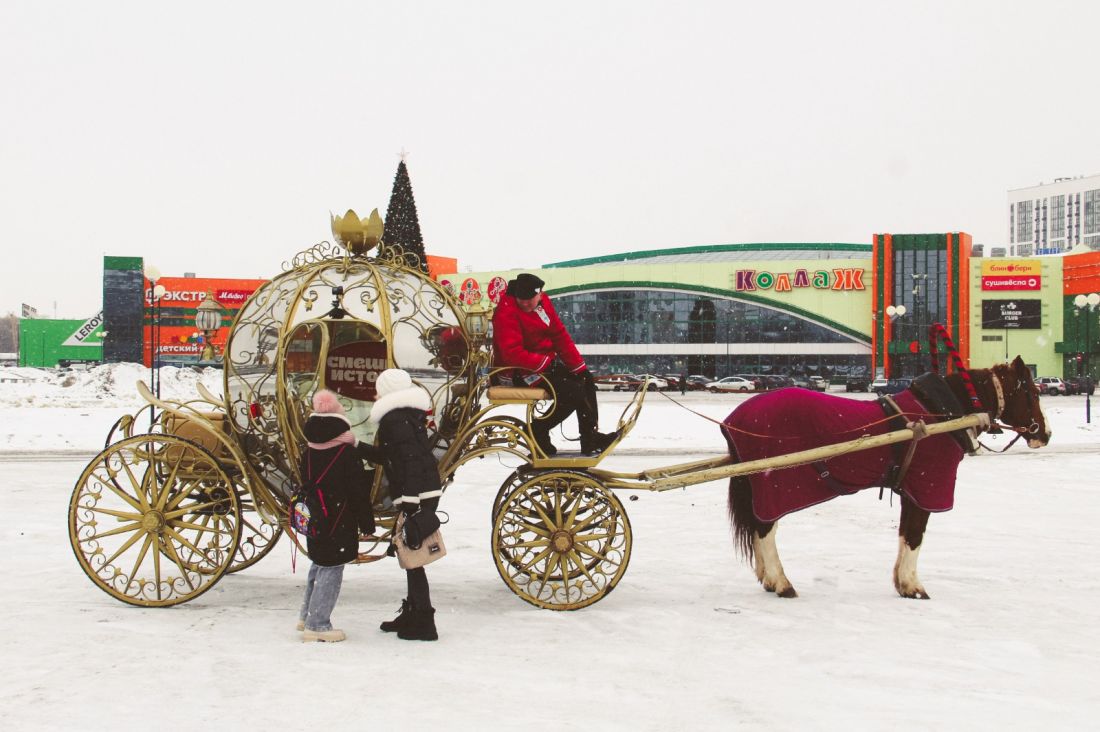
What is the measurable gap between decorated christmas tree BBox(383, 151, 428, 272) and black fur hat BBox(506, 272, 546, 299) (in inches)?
540

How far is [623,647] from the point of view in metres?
5.73

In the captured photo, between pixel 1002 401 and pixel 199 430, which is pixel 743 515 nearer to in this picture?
pixel 1002 401

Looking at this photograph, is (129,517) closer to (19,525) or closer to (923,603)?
(19,525)

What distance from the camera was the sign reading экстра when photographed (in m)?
58.3

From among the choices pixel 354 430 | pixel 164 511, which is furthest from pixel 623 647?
pixel 164 511

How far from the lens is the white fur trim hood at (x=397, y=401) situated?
592 centimetres

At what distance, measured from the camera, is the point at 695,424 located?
989 inches

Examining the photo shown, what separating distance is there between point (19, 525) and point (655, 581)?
681 centimetres

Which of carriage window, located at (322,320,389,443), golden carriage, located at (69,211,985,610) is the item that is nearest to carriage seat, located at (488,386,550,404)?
golden carriage, located at (69,211,985,610)

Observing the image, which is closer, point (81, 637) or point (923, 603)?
point (81, 637)

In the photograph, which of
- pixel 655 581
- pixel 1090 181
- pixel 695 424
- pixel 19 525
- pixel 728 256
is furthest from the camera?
pixel 1090 181

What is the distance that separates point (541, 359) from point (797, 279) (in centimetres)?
5708

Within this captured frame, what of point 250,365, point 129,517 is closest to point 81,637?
point 129,517

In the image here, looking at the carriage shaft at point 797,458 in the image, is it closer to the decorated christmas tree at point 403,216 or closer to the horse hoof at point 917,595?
the horse hoof at point 917,595
